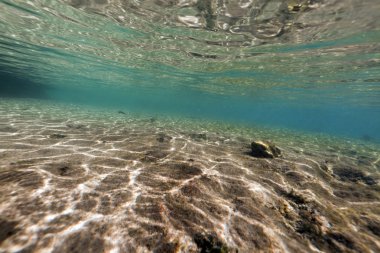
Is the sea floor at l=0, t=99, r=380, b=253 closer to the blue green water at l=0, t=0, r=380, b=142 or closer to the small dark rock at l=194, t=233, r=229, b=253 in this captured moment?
the small dark rock at l=194, t=233, r=229, b=253

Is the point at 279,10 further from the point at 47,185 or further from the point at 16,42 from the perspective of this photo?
the point at 16,42

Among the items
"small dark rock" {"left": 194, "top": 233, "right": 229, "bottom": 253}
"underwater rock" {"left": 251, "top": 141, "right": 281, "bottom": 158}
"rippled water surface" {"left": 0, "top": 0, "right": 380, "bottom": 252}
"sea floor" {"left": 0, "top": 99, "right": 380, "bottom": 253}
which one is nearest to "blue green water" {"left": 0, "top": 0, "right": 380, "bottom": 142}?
"rippled water surface" {"left": 0, "top": 0, "right": 380, "bottom": 252}

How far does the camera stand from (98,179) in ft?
14.0

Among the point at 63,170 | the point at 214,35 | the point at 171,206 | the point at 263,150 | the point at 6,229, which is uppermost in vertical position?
the point at 214,35

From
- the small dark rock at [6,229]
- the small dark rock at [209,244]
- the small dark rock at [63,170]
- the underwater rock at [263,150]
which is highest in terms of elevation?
the underwater rock at [263,150]

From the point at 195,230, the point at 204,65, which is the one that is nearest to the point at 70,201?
the point at 195,230

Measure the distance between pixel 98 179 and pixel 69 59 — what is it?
86.1ft

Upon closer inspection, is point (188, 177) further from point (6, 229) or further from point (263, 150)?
point (263, 150)

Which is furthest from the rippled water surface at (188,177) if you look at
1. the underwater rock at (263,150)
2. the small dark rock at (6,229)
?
the underwater rock at (263,150)

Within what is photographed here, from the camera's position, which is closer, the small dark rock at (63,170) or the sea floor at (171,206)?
the sea floor at (171,206)

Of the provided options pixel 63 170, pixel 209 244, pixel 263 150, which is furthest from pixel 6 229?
pixel 263 150

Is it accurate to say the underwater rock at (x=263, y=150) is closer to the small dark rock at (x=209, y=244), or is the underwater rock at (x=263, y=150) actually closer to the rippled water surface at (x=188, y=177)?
the rippled water surface at (x=188, y=177)

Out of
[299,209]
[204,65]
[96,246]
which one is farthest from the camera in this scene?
[204,65]

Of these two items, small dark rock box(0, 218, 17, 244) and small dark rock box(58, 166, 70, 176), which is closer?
small dark rock box(0, 218, 17, 244)
